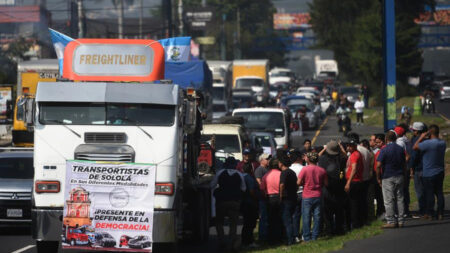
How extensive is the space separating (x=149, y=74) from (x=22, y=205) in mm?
4420

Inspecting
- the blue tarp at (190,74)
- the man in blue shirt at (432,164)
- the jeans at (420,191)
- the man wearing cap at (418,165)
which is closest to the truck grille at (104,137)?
the man in blue shirt at (432,164)

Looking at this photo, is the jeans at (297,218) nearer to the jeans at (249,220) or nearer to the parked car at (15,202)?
the jeans at (249,220)

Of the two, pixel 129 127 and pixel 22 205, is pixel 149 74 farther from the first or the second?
pixel 22 205

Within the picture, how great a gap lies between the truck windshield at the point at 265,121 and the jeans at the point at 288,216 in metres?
18.0

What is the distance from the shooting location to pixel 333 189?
16609 mm

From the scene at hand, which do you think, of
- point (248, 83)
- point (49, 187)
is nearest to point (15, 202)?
point (49, 187)

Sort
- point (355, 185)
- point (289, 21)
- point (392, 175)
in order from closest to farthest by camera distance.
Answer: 1. point (392, 175)
2. point (355, 185)
3. point (289, 21)

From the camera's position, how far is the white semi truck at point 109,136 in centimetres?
1435

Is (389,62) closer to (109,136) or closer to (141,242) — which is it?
(109,136)

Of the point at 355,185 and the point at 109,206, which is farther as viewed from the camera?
the point at 355,185

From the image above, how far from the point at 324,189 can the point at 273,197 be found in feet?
3.11

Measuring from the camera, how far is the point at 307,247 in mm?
15016

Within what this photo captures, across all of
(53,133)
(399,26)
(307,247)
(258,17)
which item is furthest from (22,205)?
(258,17)

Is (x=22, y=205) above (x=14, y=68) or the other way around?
the other way around
